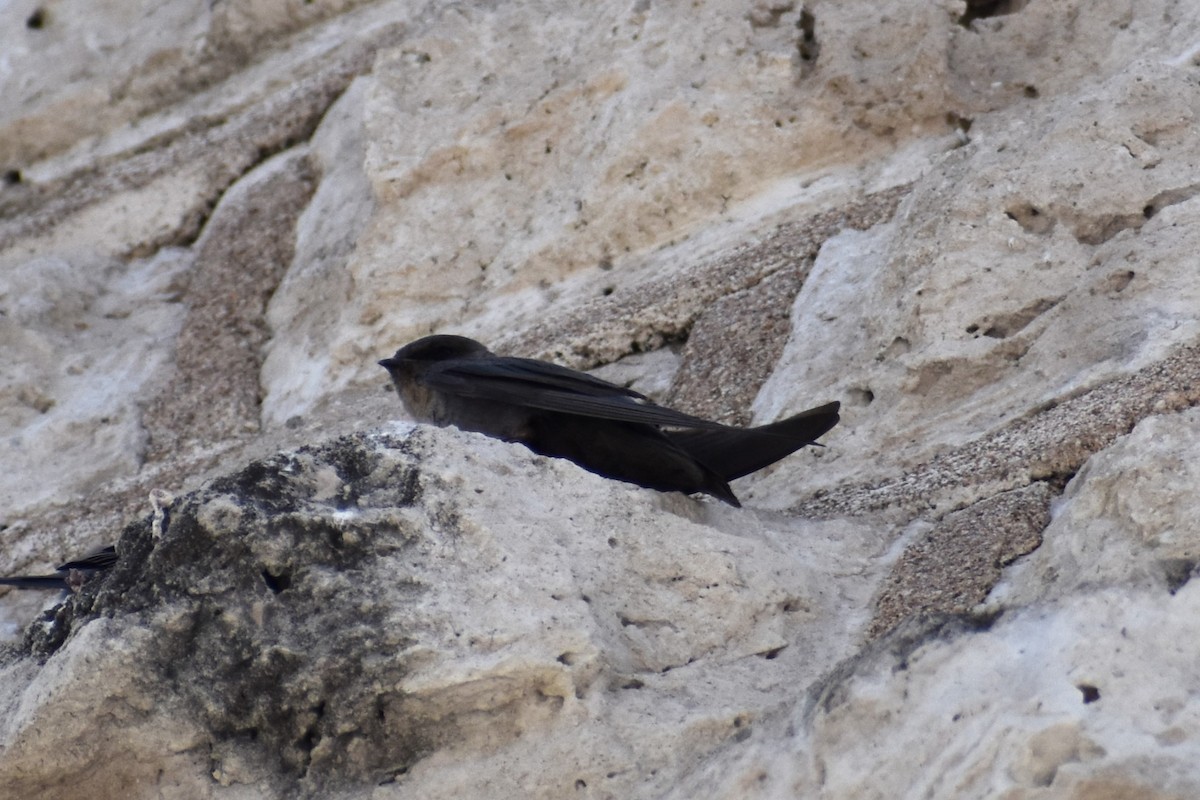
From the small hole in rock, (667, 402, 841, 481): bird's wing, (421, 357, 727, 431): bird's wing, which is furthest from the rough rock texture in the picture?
(421, 357, 727, 431): bird's wing

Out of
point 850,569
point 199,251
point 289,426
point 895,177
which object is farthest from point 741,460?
point 199,251

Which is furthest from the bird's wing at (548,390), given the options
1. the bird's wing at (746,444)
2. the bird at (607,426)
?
the bird's wing at (746,444)

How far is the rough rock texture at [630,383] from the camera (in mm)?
3562

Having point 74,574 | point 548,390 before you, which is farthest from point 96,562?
point 548,390

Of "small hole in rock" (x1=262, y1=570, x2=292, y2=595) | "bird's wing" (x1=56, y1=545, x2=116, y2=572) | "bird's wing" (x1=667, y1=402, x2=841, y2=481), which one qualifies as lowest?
"bird's wing" (x1=667, y1=402, x2=841, y2=481)

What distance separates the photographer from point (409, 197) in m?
7.41

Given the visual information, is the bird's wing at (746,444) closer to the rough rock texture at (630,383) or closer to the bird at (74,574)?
the rough rock texture at (630,383)

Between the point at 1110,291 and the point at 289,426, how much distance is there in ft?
10.7

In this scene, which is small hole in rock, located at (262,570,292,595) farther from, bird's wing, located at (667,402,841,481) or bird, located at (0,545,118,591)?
bird's wing, located at (667,402,841,481)

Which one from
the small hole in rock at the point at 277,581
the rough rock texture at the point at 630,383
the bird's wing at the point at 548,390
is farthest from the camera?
the bird's wing at the point at 548,390

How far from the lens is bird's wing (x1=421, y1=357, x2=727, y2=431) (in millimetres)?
4754

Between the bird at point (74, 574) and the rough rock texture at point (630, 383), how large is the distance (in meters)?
0.62

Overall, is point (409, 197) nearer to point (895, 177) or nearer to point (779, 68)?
point (779, 68)

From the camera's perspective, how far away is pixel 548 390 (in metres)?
Answer: 5.04
